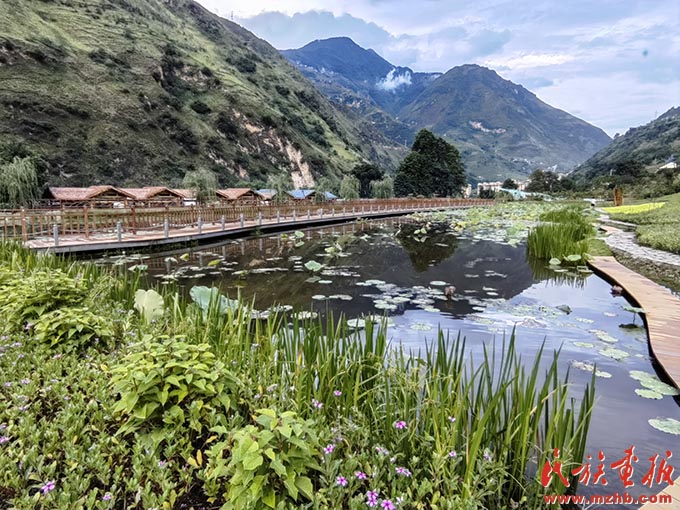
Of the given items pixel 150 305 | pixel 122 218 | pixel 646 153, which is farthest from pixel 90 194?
pixel 646 153

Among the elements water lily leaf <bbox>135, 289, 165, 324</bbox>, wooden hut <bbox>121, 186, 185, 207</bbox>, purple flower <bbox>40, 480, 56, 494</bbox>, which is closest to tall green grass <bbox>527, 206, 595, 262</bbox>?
water lily leaf <bbox>135, 289, 165, 324</bbox>

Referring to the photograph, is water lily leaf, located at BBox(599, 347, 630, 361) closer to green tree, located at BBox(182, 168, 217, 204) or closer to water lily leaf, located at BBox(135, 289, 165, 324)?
water lily leaf, located at BBox(135, 289, 165, 324)

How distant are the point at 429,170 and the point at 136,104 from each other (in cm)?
4107

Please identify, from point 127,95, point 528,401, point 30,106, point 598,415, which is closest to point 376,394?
point 528,401

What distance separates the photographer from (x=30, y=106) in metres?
39.7

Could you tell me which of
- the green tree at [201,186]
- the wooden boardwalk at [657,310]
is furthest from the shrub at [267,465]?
the green tree at [201,186]

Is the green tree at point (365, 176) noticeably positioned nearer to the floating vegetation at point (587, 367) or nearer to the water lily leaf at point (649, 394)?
the floating vegetation at point (587, 367)

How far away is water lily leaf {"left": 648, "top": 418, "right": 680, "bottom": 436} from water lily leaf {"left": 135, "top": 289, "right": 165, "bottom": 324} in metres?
4.58

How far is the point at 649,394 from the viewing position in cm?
375

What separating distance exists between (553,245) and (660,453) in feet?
30.3

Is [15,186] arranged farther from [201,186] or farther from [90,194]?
[201,186]

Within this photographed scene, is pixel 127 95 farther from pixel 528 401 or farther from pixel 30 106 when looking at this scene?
pixel 528 401

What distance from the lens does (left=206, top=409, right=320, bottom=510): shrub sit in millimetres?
1634

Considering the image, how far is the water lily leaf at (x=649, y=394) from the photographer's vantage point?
371 centimetres
